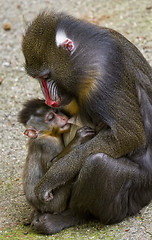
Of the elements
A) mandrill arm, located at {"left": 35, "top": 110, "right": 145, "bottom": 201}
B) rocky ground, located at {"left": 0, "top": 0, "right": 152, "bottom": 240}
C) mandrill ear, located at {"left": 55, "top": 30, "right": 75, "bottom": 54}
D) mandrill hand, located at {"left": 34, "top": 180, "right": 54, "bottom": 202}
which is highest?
mandrill ear, located at {"left": 55, "top": 30, "right": 75, "bottom": 54}

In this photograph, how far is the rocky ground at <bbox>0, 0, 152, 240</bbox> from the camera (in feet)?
17.3

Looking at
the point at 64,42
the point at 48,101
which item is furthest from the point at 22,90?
the point at 64,42

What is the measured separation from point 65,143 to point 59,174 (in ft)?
Answer: 1.79

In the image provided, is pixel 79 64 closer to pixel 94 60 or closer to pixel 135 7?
pixel 94 60

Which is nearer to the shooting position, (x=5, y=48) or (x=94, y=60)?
(x=94, y=60)

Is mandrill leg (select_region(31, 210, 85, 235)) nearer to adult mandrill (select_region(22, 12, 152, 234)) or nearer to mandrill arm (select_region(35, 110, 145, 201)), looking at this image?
adult mandrill (select_region(22, 12, 152, 234))

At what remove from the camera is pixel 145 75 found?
17.4 ft

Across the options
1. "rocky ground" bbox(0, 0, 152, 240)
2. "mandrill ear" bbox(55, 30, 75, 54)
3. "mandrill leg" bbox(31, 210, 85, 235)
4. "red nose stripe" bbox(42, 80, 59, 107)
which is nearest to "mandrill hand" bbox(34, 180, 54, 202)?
"mandrill leg" bbox(31, 210, 85, 235)

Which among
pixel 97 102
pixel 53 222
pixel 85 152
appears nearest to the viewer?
pixel 97 102

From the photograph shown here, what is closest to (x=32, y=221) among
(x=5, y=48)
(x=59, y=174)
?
(x=59, y=174)

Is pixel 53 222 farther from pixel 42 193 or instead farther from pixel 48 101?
pixel 48 101

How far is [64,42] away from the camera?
491 cm

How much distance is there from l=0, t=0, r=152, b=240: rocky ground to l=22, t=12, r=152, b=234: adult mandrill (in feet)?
0.77

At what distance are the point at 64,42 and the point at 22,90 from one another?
10.8 ft
